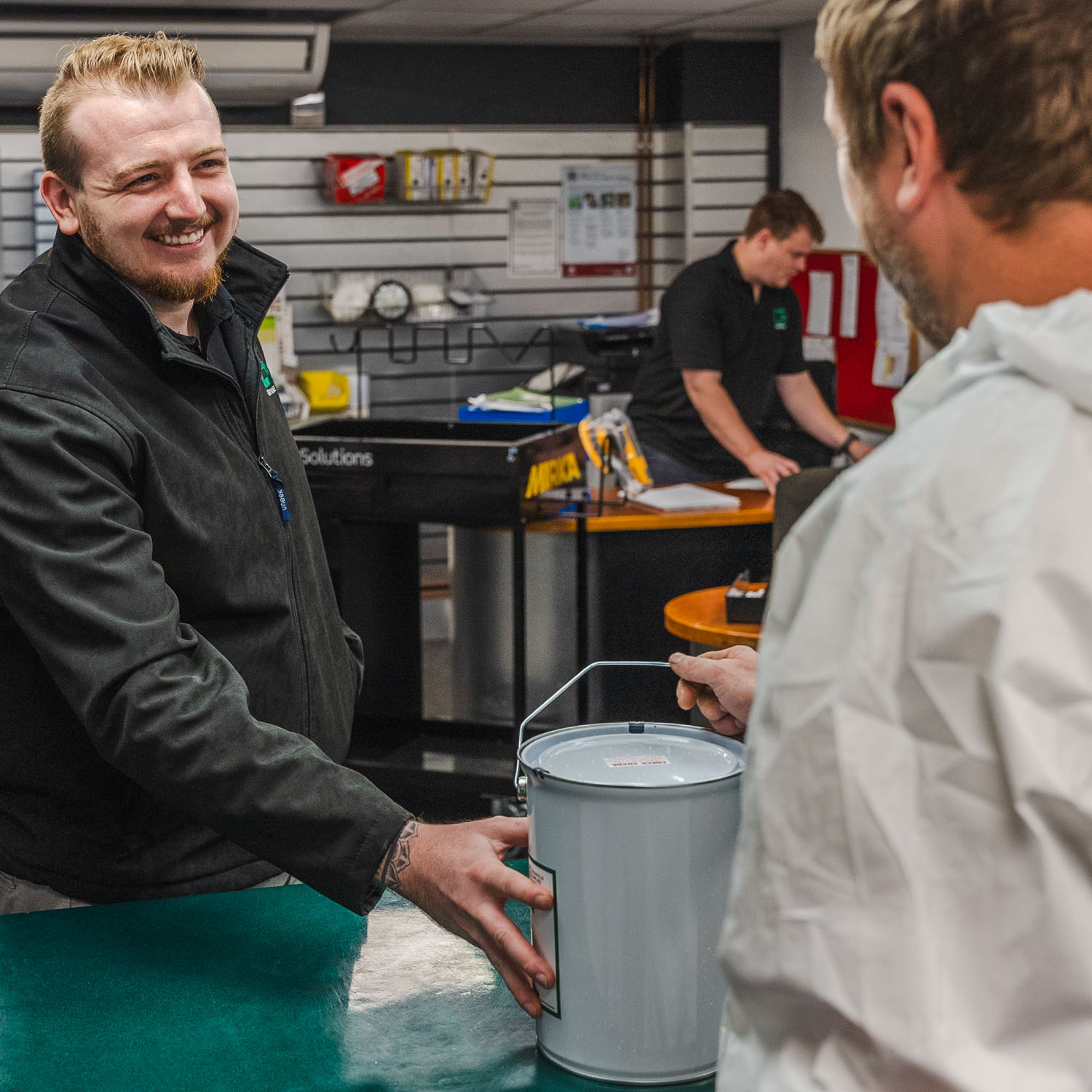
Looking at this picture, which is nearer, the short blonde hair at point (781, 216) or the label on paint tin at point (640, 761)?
the label on paint tin at point (640, 761)

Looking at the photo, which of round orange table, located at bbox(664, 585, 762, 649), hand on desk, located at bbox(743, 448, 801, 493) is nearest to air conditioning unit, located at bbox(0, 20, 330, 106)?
hand on desk, located at bbox(743, 448, 801, 493)

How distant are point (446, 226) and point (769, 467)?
124 inches

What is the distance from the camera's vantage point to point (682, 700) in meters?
1.30

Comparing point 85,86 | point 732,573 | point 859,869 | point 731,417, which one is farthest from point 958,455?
point 731,417

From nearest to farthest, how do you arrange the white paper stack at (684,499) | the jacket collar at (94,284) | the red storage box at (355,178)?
the jacket collar at (94,284)
the white paper stack at (684,499)
the red storage box at (355,178)

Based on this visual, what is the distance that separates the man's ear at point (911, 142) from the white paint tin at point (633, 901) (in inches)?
18.8

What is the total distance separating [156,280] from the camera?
167 cm

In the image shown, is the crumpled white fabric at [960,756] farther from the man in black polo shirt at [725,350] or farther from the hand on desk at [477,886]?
the man in black polo shirt at [725,350]

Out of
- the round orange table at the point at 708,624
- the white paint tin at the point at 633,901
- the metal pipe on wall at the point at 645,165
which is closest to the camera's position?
the white paint tin at the point at 633,901

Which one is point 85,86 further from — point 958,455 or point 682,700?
point 958,455

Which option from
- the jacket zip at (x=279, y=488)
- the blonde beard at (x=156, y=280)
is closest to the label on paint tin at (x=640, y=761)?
the jacket zip at (x=279, y=488)

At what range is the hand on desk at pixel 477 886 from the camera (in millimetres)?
1144

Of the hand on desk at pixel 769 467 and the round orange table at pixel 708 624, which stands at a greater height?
the hand on desk at pixel 769 467

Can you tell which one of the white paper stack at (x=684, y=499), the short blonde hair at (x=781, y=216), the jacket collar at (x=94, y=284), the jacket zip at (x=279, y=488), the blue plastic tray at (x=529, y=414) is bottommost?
the white paper stack at (x=684, y=499)
